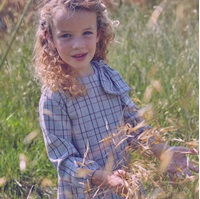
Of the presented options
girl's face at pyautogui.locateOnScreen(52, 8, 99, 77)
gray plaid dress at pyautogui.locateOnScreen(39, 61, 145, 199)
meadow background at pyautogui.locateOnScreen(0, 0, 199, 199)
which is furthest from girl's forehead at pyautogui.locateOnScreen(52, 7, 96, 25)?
meadow background at pyautogui.locateOnScreen(0, 0, 199, 199)

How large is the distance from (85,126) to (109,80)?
0.79 feet

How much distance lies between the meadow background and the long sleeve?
0.49m

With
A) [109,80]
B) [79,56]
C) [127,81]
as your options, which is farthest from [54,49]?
[127,81]

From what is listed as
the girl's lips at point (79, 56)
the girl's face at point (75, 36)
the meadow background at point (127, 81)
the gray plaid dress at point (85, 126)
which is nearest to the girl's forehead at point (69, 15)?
the girl's face at point (75, 36)

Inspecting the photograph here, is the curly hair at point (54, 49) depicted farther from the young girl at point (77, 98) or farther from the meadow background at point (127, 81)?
the meadow background at point (127, 81)

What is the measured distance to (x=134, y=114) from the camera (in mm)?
2381

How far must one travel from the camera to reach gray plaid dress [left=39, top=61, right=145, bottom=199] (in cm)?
211

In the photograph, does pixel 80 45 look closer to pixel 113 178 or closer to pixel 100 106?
pixel 100 106

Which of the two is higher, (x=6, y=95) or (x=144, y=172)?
(x=144, y=172)

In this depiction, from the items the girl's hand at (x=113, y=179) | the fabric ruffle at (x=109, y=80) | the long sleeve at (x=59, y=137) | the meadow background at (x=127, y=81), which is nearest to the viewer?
the girl's hand at (x=113, y=179)

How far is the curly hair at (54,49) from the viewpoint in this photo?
2.17m

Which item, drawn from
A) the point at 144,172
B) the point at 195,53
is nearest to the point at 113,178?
the point at 144,172

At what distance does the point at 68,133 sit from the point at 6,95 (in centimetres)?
165

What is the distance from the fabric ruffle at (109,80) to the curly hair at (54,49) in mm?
86
